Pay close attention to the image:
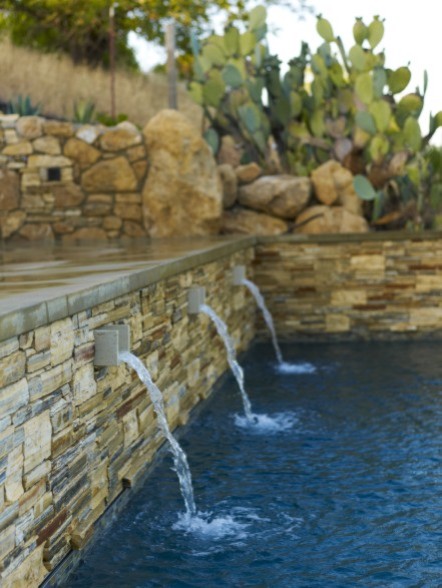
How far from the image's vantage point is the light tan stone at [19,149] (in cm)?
1301

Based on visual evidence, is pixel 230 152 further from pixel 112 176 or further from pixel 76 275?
pixel 76 275

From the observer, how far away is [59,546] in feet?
16.0

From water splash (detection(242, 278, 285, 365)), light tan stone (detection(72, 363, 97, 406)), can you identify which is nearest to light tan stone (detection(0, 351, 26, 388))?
light tan stone (detection(72, 363, 97, 406))

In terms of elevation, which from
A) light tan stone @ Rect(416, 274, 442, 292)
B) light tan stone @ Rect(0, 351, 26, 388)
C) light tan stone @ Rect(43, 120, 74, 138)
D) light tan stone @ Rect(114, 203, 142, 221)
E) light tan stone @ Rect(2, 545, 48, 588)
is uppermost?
light tan stone @ Rect(43, 120, 74, 138)

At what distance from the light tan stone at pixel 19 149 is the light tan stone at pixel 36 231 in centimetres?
96

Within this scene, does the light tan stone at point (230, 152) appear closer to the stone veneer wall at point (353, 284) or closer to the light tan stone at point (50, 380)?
the stone veneer wall at point (353, 284)

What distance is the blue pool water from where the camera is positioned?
500 cm

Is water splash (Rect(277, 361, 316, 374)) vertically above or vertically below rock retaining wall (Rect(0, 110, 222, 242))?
below

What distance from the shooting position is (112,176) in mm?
12922

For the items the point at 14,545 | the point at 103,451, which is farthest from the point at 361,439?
the point at 14,545

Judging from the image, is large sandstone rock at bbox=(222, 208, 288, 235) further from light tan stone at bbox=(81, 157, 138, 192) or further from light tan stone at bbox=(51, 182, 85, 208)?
light tan stone at bbox=(51, 182, 85, 208)

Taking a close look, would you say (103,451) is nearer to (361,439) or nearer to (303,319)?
(361,439)

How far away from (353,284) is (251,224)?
181cm

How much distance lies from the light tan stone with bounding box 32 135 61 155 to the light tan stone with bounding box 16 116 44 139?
8 cm
